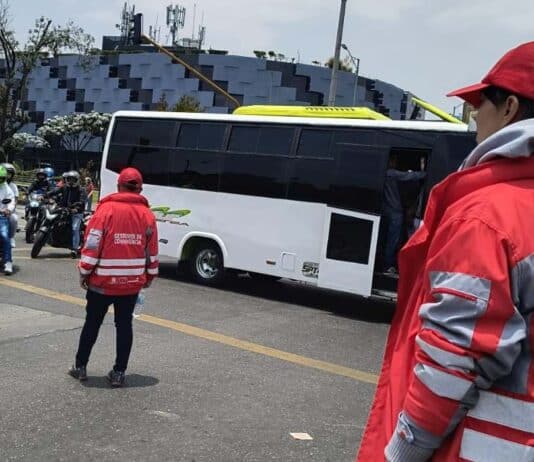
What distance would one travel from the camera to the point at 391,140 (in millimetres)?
9133

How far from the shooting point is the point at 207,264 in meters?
11.2

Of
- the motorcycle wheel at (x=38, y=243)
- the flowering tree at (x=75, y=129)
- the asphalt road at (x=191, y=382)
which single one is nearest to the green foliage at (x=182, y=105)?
the flowering tree at (x=75, y=129)

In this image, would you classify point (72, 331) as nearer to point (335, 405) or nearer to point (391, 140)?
point (335, 405)

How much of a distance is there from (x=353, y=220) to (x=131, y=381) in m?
4.66

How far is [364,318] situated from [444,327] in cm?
796

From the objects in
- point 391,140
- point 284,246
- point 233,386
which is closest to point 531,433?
point 233,386

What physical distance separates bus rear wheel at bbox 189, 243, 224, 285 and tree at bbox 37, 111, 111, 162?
134 feet

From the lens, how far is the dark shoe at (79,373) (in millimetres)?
5363

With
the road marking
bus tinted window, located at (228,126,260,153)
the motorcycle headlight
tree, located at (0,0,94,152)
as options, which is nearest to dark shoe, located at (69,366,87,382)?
the road marking

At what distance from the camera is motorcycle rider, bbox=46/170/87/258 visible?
41.5ft

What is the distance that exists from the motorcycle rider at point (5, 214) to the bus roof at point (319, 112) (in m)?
3.99

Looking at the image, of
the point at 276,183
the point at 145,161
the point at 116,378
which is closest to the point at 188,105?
the point at 145,161

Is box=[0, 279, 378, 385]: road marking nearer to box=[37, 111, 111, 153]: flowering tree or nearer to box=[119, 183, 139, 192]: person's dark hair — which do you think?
box=[119, 183, 139, 192]: person's dark hair

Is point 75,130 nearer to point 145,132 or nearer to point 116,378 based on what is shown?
point 145,132
